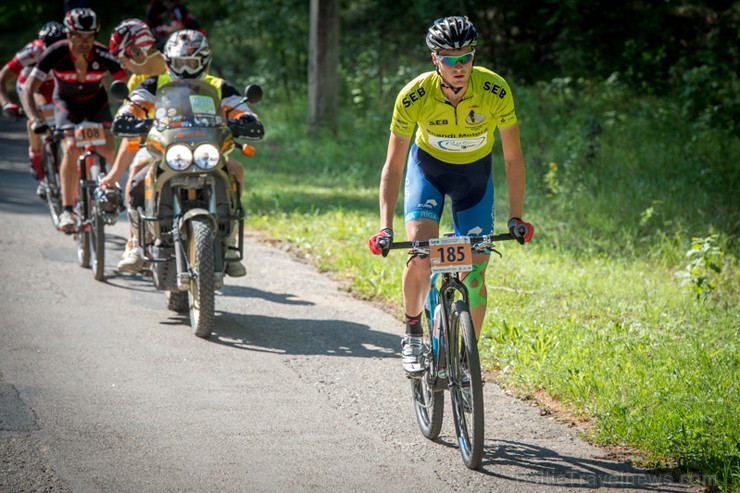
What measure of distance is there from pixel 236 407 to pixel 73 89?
16.8 ft

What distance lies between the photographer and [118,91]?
7754 millimetres

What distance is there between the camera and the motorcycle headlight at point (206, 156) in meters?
7.70

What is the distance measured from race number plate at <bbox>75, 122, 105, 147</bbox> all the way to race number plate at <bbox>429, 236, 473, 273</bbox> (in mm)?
5516

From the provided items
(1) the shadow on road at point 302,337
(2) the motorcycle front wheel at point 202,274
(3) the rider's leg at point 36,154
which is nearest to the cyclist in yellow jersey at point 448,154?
(1) the shadow on road at point 302,337

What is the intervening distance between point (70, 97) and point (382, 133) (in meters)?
7.97

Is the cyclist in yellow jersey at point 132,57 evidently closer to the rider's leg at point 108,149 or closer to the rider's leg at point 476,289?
the rider's leg at point 108,149

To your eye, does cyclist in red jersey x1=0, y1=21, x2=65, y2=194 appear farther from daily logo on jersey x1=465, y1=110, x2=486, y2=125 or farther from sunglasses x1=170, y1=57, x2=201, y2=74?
daily logo on jersey x1=465, y1=110, x2=486, y2=125

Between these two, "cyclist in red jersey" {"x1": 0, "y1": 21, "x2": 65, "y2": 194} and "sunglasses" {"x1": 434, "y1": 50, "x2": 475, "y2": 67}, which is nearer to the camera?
"sunglasses" {"x1": 434, "y1": 50, "x2": 475, "y2": 67}

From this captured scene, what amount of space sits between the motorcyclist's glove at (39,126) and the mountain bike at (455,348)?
19.6 feet

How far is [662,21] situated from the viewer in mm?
17359

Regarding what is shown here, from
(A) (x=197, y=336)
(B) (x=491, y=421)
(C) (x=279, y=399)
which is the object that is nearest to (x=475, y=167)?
(B) (x=491, y=421)

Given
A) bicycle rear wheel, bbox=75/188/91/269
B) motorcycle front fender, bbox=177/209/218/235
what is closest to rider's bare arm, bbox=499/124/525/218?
motorcycle front fender, bbox=177/209/218/235

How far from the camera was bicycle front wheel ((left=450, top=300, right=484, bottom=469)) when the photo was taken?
5.02m

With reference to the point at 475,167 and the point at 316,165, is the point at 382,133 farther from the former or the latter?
the point at 475,167
